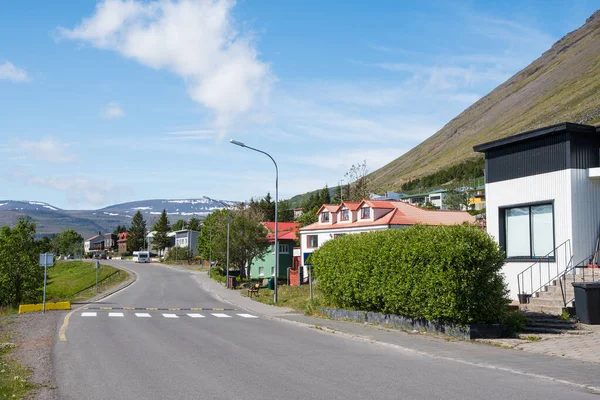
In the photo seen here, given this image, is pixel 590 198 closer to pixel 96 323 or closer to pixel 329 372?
pixel 329 372

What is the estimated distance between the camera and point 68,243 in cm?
18112

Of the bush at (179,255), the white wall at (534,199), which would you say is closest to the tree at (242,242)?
the white wall at (534,199)

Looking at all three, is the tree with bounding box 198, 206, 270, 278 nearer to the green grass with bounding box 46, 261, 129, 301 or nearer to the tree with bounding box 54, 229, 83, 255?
the green grass with bounding box 46, 261, 129, 301

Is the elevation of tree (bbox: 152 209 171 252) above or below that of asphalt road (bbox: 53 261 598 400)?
above

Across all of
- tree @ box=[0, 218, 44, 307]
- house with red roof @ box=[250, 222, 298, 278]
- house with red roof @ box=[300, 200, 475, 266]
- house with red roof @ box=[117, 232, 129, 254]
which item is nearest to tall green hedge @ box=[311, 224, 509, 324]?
house with red roof @ box=[300, 200, 475, 266]

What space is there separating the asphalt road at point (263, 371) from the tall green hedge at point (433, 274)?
2170mm

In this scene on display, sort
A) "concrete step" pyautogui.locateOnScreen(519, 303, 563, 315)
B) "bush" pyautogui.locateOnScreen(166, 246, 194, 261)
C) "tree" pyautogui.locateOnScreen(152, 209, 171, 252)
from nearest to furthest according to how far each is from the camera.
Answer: "concrete step" pyautogui.locateOnScreen(519, 303, 563, 315) < "bush" pyautogui.locateOnScreen(166, 246, 194, 261) < "tree" pyautogui.locateOnScreen(152, 209, 171, 252)

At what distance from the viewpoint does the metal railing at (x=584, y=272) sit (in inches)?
707

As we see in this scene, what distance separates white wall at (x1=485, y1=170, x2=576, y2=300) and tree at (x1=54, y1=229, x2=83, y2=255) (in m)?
170

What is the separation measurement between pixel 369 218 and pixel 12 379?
41.7m

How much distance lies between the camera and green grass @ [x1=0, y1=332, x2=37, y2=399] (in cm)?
925

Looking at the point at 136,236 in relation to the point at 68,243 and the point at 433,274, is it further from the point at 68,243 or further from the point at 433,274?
the point at 433,274

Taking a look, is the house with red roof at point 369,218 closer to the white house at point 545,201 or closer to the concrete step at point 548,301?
the white house at point 545,201

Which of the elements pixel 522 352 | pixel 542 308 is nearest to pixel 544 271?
pixel 542 308
